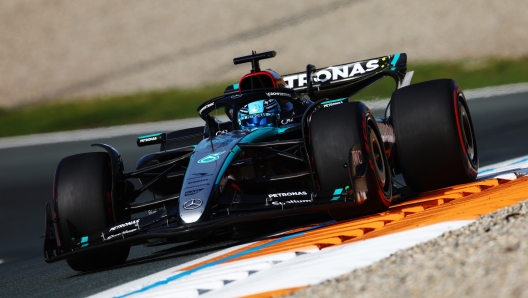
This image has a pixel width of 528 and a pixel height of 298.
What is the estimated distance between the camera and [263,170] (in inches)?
273

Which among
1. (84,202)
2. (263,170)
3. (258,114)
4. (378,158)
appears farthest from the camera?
(258,114)

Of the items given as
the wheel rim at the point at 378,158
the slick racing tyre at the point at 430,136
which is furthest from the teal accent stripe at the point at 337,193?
the slick racing tyre at the point at 430,136

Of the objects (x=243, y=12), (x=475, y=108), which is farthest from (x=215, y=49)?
(x=475, y=108)

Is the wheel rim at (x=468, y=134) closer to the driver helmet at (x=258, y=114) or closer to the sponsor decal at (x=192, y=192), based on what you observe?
the driver helmet at (x=258, y=114)

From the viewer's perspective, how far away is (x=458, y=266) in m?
3.40

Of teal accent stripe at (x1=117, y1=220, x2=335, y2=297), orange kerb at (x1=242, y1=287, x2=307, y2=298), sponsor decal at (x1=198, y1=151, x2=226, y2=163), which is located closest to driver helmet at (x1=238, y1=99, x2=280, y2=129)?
sponsor decal at (x1=198, y1=151, x2=226, y2=163)

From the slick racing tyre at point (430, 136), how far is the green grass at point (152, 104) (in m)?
9.23

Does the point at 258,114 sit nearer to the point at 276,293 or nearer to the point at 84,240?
the point at 84,240

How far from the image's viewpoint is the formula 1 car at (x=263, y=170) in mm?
5957

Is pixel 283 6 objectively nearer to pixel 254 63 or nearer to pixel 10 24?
pixel 10 24

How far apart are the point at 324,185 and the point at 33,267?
289cm

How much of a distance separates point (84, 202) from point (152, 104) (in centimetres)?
1316

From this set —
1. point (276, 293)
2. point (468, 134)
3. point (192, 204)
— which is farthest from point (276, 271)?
point (468, 134)

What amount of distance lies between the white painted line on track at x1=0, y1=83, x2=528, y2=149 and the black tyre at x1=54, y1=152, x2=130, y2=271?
8.67m
